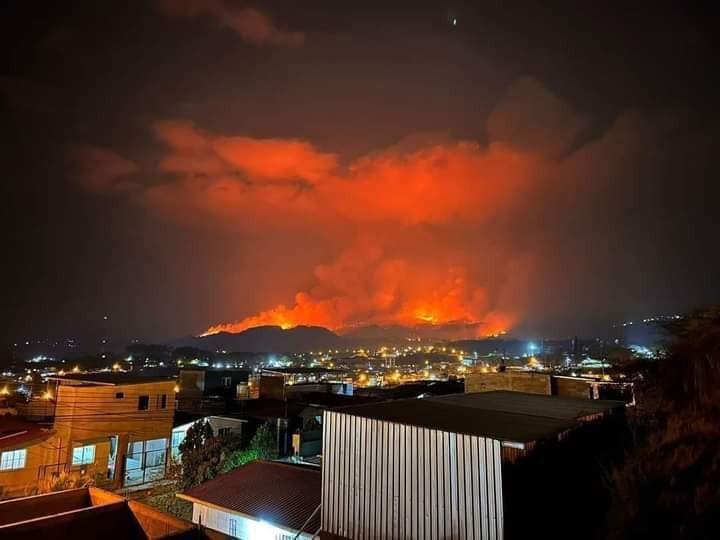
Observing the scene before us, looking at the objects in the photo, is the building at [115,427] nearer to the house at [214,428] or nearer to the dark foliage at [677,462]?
the house at [214,428]

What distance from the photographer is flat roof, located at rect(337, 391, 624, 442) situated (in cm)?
702

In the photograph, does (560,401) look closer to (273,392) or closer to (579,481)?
(579,481)

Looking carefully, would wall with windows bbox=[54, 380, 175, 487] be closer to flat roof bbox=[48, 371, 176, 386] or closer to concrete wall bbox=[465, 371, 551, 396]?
flat roof bbox=[48, 371, 176, 386]

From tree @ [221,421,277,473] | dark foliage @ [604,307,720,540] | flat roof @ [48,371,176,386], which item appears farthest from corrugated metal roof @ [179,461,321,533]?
flat roof @ [48,371,176,386]

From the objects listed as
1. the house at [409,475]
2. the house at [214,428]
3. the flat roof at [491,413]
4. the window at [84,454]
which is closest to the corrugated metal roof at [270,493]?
the house at [409,475]

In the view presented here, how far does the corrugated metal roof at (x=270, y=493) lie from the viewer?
401 inches

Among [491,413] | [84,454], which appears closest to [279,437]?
[84,454]

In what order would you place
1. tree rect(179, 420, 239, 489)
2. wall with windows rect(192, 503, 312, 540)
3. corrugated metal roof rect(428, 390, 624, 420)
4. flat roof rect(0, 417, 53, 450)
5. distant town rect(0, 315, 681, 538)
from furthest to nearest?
tree rect(179, 420, 239, 489), flat roof rect(0, 417, 53, 450), wall with windows rect(192, 503, 312, 540), corrugated metal roof rect(428, 390, 624, 420), distant town rect(0, 315, 681, 538)

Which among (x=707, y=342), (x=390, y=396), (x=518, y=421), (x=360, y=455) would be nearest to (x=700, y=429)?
(x=518, y=421)

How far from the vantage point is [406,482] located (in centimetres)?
703

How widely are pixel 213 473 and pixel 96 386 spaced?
813 centimetres

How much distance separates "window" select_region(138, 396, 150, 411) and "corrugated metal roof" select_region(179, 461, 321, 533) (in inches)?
452

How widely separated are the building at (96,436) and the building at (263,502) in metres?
10.1

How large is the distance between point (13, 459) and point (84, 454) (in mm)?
2772
